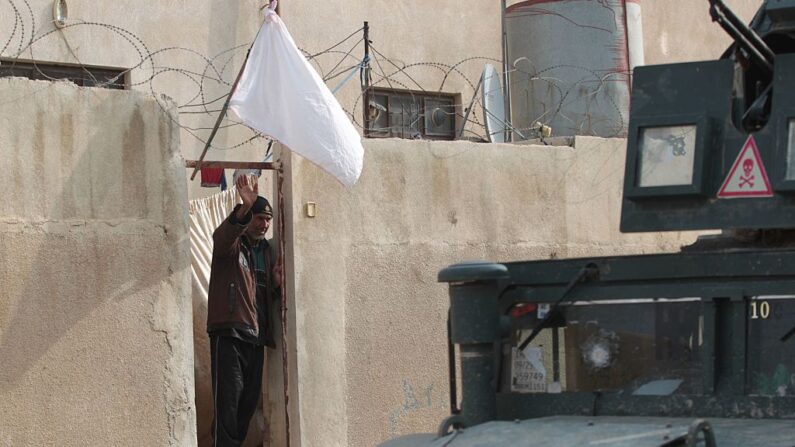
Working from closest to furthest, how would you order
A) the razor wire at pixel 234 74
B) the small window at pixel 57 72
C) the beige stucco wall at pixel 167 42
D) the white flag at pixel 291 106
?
the white flag at pixel 291 106 < the razor wire at pixel 234 74 < the small window at pixel 57 72 < the beige stucco wall at pixel 167 42

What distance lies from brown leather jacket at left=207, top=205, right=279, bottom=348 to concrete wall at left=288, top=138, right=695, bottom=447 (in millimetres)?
385

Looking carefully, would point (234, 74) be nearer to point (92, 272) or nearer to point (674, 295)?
point (92, 272)

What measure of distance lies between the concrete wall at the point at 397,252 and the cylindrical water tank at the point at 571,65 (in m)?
1.16

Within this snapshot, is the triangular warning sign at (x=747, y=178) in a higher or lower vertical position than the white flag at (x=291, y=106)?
lower

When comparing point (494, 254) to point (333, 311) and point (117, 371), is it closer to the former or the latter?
point (333, 311)

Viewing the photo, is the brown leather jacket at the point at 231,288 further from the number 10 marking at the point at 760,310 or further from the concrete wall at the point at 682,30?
the concrete wall at the point at 682,30

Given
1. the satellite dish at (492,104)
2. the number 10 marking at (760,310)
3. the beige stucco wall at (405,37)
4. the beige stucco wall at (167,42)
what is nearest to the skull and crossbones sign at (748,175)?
the number 10 marking at (760,310)

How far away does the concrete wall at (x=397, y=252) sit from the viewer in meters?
9.60

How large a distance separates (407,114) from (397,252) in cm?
490

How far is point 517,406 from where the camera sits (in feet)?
18.9

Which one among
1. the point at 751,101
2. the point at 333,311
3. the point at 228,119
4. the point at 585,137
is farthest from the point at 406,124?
the point at 751,101

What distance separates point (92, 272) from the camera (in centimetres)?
863

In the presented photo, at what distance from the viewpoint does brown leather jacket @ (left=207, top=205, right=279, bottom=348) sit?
9.15 meters

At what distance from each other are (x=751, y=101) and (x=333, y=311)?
14.3ft
